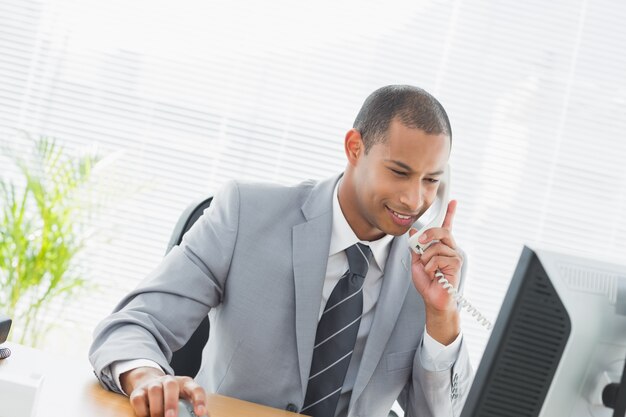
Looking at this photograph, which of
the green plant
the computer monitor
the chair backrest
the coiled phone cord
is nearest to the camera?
the computer monitor

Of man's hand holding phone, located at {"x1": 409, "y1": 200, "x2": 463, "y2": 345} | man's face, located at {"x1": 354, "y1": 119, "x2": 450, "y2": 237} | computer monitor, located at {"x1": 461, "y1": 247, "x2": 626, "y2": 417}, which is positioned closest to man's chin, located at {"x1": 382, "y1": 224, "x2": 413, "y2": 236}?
man's face, located at {"x1": 354, "y1": 119, "x2": 450, "y2": 237}

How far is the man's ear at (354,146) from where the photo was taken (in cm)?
190

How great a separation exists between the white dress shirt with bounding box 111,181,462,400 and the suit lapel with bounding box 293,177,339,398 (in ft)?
0.14

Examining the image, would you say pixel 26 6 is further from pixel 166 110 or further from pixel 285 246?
pixel 285 246

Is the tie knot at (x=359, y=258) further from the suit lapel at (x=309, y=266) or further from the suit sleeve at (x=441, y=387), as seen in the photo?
the suit sleeve at (x=441, y=387)

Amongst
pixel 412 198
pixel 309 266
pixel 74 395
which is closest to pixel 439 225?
pixel 412 198

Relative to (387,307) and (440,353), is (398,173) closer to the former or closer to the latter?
(387,307)

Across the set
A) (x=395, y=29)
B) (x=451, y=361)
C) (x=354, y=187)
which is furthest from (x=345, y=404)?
(x=395, y=29)

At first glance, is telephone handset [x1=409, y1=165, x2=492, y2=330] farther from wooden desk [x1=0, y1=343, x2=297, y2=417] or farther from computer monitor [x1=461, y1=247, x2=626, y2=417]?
computer monitor [x1=461, y1=247, x2=626, y2=417]

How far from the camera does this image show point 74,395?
125 centimetres

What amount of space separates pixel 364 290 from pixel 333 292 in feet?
0.33

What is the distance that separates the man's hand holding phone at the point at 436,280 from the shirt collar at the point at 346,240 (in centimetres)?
18

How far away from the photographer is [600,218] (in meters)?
3.35

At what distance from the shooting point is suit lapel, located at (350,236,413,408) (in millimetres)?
1675
